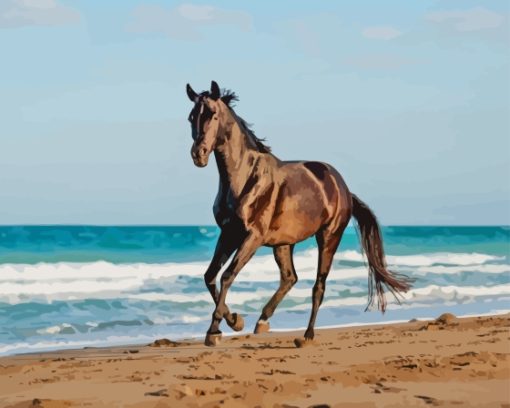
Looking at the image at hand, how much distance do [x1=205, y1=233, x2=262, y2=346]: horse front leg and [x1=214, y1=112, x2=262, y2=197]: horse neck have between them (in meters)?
0.43

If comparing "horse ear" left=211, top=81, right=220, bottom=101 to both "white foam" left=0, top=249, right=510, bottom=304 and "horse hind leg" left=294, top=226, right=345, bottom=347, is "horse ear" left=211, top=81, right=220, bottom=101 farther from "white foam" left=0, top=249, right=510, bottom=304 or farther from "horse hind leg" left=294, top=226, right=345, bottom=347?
"white foam" left=0, top=249, right=510, bottom=304

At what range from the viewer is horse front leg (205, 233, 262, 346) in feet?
27.2

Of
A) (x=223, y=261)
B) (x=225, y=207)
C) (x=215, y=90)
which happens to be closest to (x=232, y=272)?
(x=223, y=261)

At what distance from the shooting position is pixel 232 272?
8273 mm

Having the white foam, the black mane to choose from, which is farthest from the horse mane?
the white foam

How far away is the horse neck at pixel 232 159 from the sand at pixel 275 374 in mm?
1454

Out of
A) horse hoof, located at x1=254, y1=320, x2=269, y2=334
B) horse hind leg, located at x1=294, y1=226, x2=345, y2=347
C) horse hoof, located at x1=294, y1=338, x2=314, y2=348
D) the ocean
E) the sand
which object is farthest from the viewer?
the ocean

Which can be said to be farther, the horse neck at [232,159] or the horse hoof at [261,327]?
the horse hoof at [261,327]

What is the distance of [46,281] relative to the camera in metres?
25.0

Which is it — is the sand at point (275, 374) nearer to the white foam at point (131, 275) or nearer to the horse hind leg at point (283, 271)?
the horse hind leg at point (283, 271)

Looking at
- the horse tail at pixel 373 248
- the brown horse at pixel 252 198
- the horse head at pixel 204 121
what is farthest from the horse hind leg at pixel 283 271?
the horse head at pixel 204 121

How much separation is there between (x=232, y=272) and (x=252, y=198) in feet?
2.30

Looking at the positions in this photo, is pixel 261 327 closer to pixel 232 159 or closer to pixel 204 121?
pixel 232 159

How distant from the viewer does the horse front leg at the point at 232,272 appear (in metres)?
8.29
